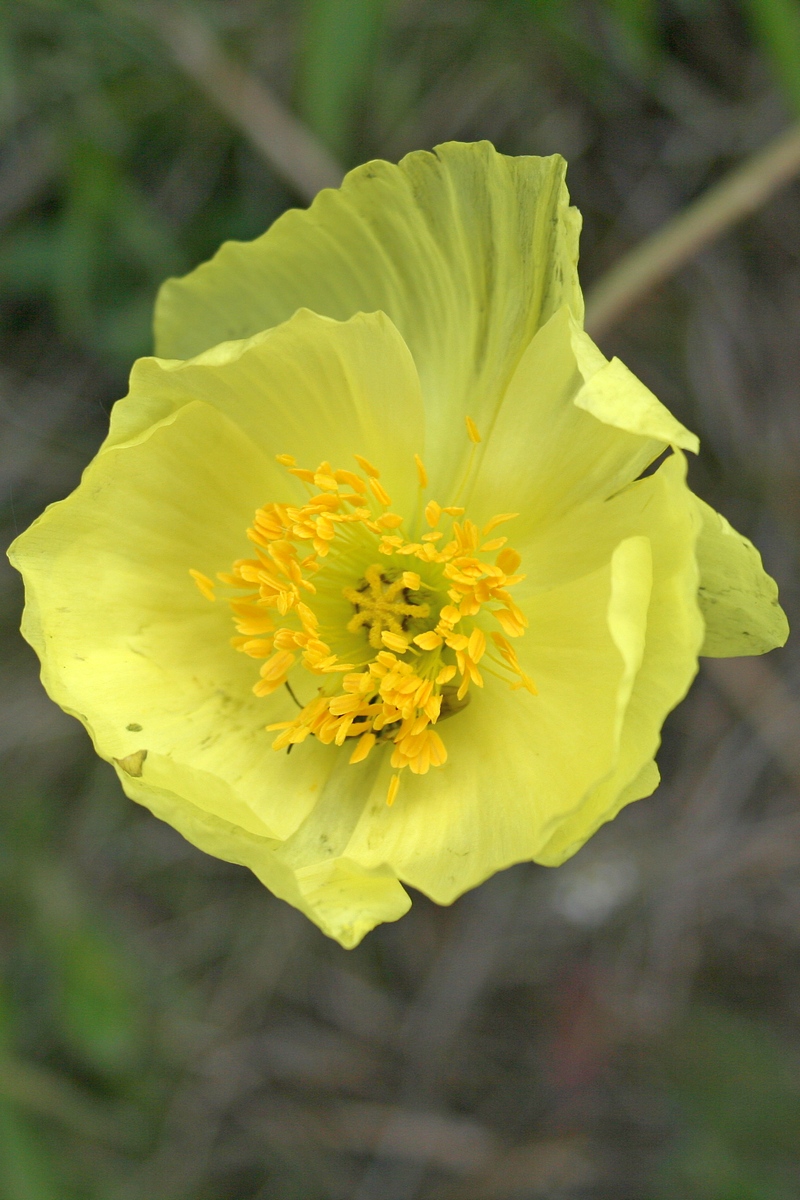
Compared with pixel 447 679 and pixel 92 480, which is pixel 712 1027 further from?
pixel 92 480

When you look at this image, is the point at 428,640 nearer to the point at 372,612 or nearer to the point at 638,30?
the point at 372,612

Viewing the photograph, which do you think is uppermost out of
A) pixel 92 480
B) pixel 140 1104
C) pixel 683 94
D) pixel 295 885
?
pixel 92 480

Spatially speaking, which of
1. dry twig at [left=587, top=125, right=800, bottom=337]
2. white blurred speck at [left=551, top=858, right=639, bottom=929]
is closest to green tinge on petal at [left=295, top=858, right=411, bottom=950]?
dry twig at [left=587, top=125, right=800, bottom=337]

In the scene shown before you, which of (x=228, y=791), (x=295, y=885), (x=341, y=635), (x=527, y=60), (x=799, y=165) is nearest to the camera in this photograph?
(x=295, y=885)

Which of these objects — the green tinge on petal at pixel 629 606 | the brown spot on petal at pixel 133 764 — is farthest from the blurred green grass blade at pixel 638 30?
the brown spot on petal at pixel 133 764

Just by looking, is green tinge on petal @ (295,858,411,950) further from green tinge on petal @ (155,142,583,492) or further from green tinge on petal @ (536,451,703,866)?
green tinge on petal @ (155,142,583,492)

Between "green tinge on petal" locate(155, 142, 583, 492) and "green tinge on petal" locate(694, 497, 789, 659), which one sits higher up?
"green tinge on petal" locate(155, 142, 583, 492)

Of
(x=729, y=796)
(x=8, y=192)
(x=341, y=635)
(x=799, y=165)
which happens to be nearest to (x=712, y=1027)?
(x=729, y=796)
